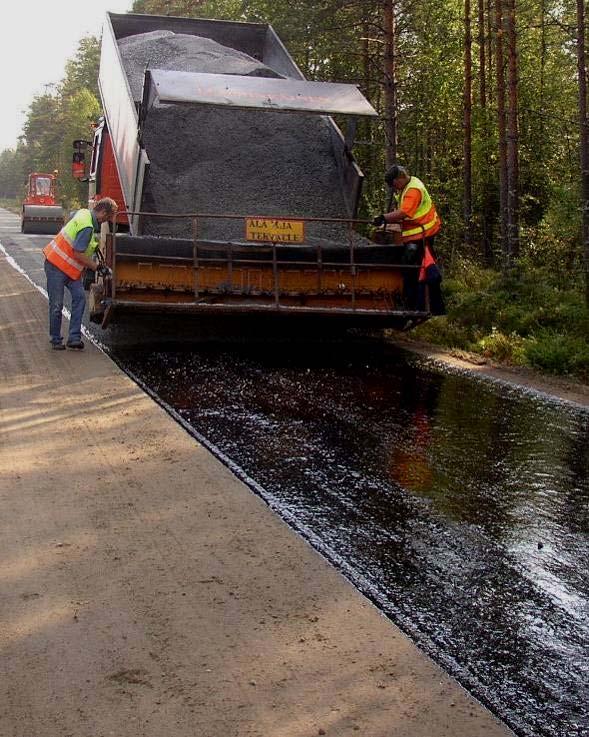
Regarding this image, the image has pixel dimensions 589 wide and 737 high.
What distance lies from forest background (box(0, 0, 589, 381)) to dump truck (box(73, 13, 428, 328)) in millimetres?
1132

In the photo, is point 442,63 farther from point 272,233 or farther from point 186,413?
point 186,413

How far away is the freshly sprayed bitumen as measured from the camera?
9.55 meters

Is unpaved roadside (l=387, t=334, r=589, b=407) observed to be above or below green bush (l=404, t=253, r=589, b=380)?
below

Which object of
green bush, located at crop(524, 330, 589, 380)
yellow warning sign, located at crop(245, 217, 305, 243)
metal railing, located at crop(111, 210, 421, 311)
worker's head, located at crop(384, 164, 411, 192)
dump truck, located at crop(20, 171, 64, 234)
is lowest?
green bush, located at crop(524, 330, 589, 380)

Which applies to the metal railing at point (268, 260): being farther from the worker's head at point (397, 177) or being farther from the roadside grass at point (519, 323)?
the roadside grass at point (519, 323)

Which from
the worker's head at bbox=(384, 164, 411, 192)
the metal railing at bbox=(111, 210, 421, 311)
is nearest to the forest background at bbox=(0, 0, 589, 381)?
the metal railing at bbox=(111, 210, 421, 311)

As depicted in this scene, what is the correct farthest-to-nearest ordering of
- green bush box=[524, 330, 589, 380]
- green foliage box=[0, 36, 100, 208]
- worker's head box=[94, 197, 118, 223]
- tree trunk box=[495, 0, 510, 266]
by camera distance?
green foliage box=[0, 36, 100, 208]
tree trunk box=[495, 0, 510, 266]
worker's head box=[94, 197, 118, 223]
green bush box=[524, 330, 589, 380]

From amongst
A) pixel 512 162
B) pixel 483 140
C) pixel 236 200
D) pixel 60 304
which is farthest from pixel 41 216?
pixel 60 304

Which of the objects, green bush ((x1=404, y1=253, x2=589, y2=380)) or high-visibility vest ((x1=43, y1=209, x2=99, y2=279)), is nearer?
green bush ((x1=404, y1=253, x2=589, y2=380))

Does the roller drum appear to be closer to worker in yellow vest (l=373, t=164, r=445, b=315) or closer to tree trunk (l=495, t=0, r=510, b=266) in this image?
tree trunk (l=495, t=0, r=510, b=266)

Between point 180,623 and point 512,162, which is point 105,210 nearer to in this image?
point 180,623

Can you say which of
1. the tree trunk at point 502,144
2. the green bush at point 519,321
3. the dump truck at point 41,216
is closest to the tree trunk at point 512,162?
the tree trunk at point 502,144

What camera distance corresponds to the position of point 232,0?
23.6m

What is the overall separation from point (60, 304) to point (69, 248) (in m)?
0.56
